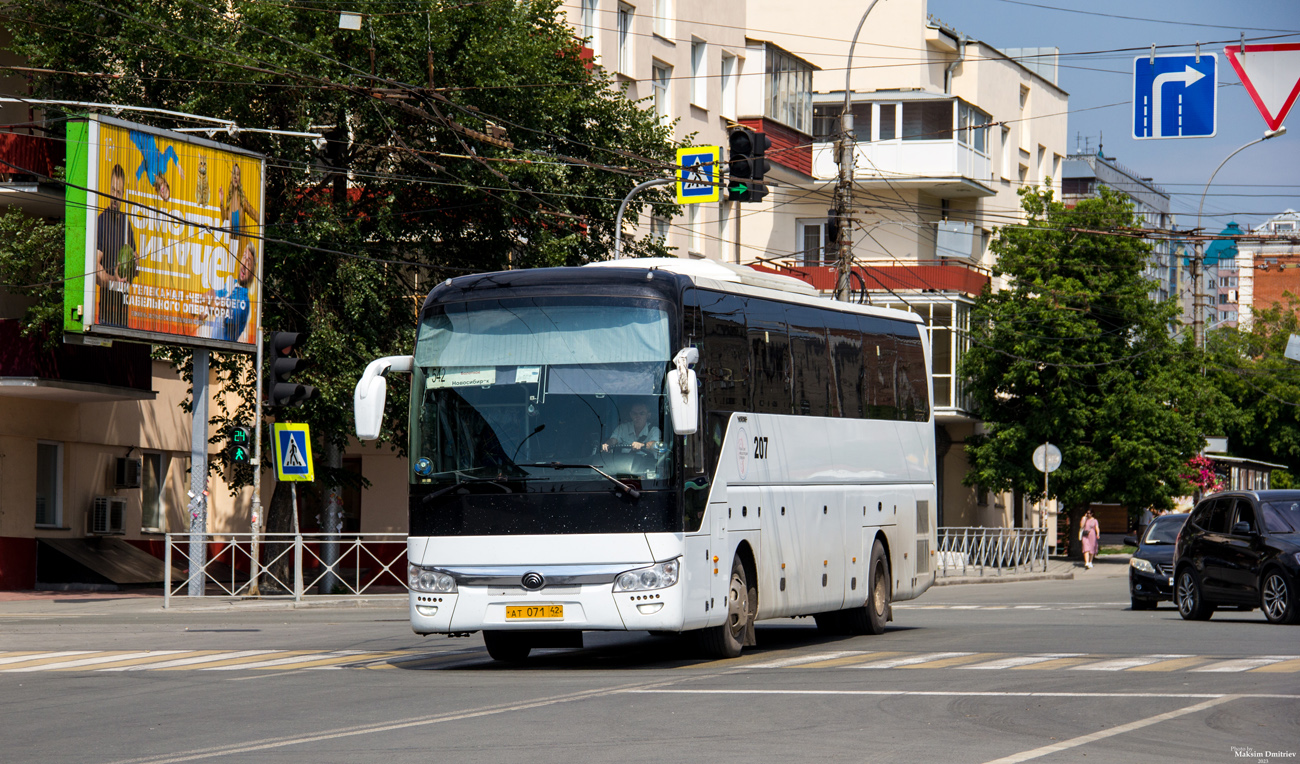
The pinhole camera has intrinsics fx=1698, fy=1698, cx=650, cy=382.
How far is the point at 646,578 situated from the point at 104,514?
75.8 ft

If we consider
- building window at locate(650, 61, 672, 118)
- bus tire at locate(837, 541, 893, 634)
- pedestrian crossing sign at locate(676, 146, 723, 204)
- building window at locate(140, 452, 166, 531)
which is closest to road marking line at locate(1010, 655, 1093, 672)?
bus tire at locate(837, 541, 893, 634)

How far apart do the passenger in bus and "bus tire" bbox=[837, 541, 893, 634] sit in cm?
553

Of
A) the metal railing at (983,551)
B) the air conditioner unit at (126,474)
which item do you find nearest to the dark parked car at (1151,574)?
the metal railing at (983,551)

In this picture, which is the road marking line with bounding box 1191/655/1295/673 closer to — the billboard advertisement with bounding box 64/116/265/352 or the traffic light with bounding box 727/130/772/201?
the traffic light with bounding box 727/130/772/201

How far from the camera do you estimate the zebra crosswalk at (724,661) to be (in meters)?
14.7

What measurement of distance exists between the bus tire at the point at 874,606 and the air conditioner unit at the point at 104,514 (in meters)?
20.0

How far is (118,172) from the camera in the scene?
26594 mm

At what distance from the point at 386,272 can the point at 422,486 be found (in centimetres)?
1652

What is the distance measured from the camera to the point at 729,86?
51.9 metres

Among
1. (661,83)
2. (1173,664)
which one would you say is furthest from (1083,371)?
(1173,664)

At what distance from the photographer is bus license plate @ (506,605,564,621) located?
14602mm

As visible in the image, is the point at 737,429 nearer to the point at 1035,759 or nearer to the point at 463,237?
the point at 1035,759

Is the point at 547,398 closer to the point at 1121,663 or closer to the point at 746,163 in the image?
the point at 1121,663

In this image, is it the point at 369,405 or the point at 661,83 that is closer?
the point at 369,405
